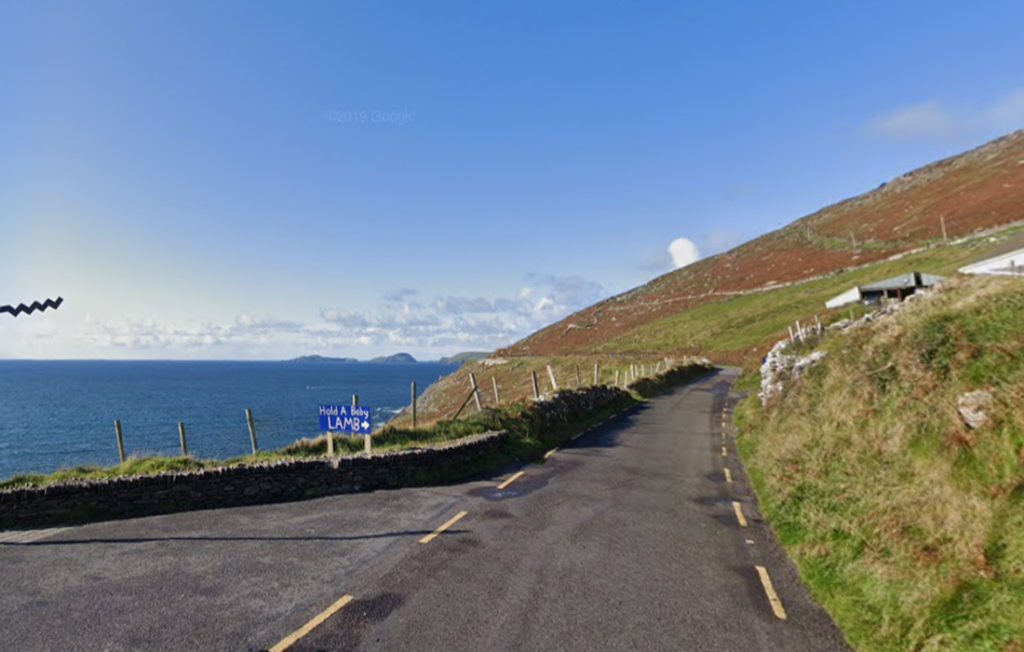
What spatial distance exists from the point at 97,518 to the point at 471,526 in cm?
799

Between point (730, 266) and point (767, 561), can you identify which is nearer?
point (767, 561)

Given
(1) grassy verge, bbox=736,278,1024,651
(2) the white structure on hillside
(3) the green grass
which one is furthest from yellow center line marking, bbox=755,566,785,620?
(3) the green grass

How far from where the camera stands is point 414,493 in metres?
13.4

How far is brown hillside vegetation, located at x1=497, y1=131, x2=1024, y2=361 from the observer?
7212cm

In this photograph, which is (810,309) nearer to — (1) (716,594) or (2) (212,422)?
(1) (716,594)

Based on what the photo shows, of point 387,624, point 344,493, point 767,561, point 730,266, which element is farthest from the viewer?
point 730,266

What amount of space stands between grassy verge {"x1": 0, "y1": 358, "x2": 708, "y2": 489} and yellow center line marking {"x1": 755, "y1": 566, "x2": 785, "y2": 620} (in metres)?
9.05

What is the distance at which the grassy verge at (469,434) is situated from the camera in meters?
12.6

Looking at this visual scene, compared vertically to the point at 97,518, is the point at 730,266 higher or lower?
higher

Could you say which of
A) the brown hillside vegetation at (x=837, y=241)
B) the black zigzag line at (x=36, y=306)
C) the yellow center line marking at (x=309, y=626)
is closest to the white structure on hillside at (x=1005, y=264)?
the yellow center line marking at (x=309, y=626)

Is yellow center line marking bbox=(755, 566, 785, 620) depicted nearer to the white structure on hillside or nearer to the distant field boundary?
the distant field boundary

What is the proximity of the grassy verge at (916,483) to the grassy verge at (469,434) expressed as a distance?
7.82 m

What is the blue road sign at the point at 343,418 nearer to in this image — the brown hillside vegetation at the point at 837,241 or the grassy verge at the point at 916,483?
the grassy verge at the point at 916,483

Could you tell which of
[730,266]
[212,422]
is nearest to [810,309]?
[730,266]
